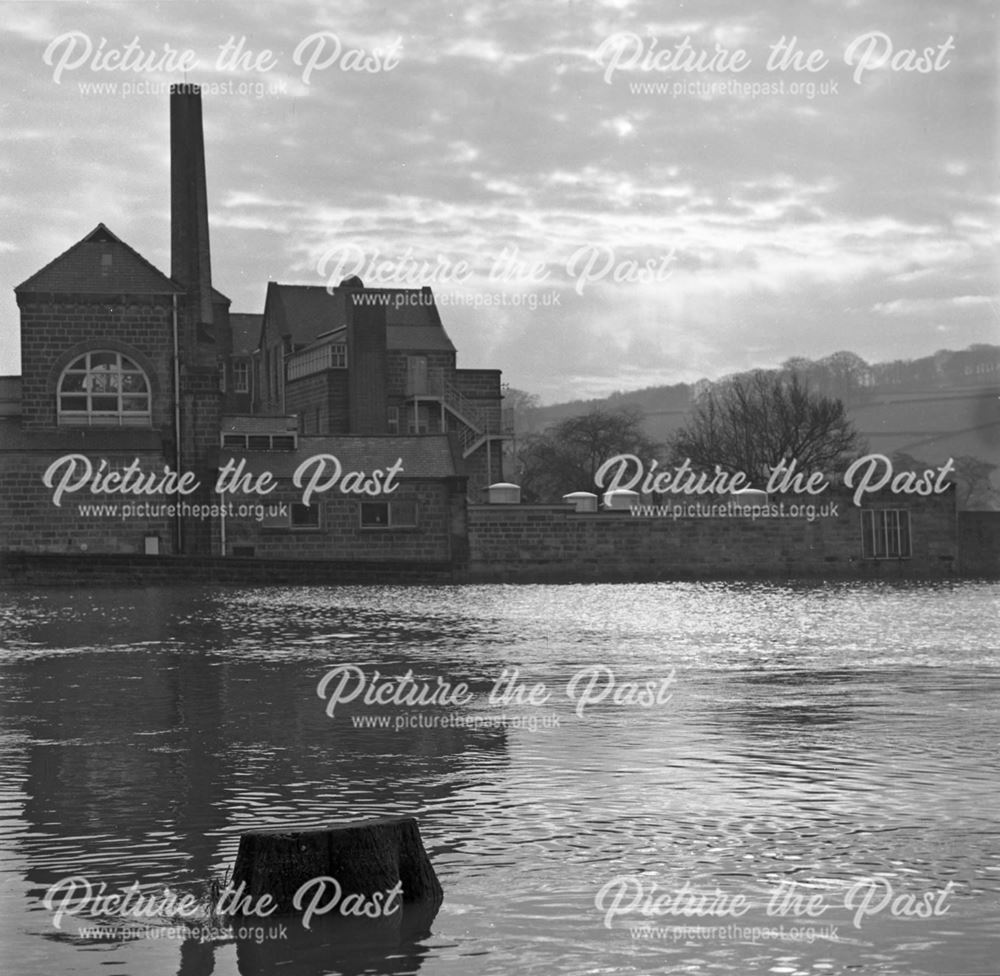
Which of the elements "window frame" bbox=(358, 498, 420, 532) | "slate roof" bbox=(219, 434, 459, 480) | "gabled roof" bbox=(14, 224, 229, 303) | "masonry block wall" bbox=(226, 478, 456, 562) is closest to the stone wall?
"masonry block wall" bbox=(226, 478, 456, 562)

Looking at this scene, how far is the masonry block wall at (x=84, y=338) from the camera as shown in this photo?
51094 mm

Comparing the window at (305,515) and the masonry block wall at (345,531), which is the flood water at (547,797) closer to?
the masonry block wall at (345,531)

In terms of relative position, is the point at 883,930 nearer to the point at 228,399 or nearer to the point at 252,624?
the point at 252,624

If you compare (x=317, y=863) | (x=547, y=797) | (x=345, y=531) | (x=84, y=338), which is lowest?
(x=547, y=797)

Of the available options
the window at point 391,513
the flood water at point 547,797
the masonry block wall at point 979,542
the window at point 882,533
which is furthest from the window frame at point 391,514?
the flood water at point 547,797

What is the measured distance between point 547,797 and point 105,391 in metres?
43.9

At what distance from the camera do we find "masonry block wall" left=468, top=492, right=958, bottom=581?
174 feet

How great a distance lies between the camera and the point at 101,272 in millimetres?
51812

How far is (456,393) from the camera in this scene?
2672 inches

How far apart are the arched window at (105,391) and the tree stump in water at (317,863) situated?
45.8 meters

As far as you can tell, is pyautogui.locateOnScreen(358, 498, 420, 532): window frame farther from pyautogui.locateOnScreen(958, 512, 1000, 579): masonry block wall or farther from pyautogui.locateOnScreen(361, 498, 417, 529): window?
pyautogui.locateOnScreen(958, 512, 1000, 579): masonry block wall

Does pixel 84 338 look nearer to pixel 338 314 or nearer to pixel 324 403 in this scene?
pixel 324 403

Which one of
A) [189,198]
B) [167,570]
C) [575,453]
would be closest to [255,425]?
[167,570]

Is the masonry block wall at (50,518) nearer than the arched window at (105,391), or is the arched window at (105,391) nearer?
the masonry block wall at (50,518)
